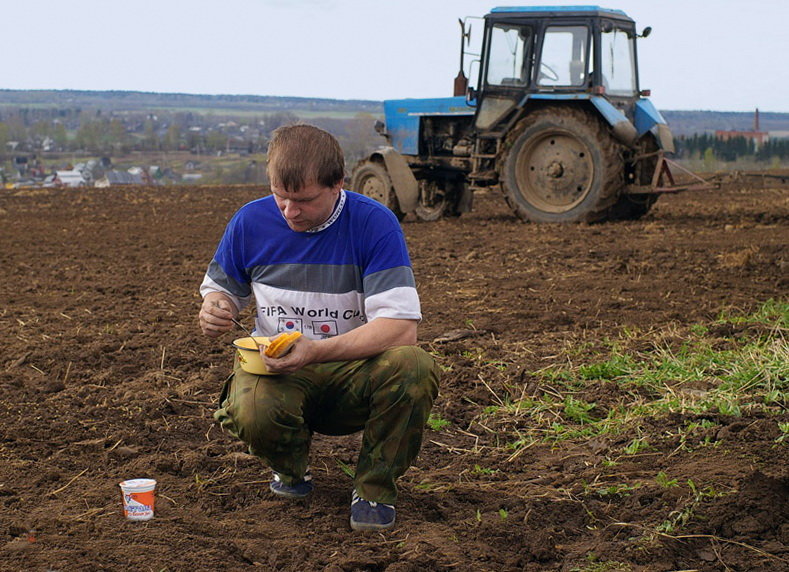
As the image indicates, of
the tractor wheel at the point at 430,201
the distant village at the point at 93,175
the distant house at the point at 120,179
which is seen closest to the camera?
the tractor wheel at the point at 430,201

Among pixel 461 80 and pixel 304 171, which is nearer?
pixel 304 171

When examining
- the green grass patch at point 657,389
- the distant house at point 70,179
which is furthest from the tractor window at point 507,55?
the distant house at point 70,179

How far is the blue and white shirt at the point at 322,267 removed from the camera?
316 centimetres

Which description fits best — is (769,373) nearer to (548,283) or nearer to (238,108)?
(548,283)

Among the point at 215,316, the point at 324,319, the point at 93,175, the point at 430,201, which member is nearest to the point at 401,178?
the point at 430,201

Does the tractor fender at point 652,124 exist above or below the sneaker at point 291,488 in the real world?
above

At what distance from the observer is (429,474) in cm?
372

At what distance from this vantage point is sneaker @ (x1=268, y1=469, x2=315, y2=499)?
3387 mm

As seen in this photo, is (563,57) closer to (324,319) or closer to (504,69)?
(504,69)

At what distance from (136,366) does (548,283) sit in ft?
11.3

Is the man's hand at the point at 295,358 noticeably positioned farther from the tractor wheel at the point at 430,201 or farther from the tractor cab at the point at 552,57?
the tractor wheel at the point at 430,201

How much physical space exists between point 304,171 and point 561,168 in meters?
8.70

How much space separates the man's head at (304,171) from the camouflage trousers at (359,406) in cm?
52

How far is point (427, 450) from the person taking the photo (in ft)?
13.3
